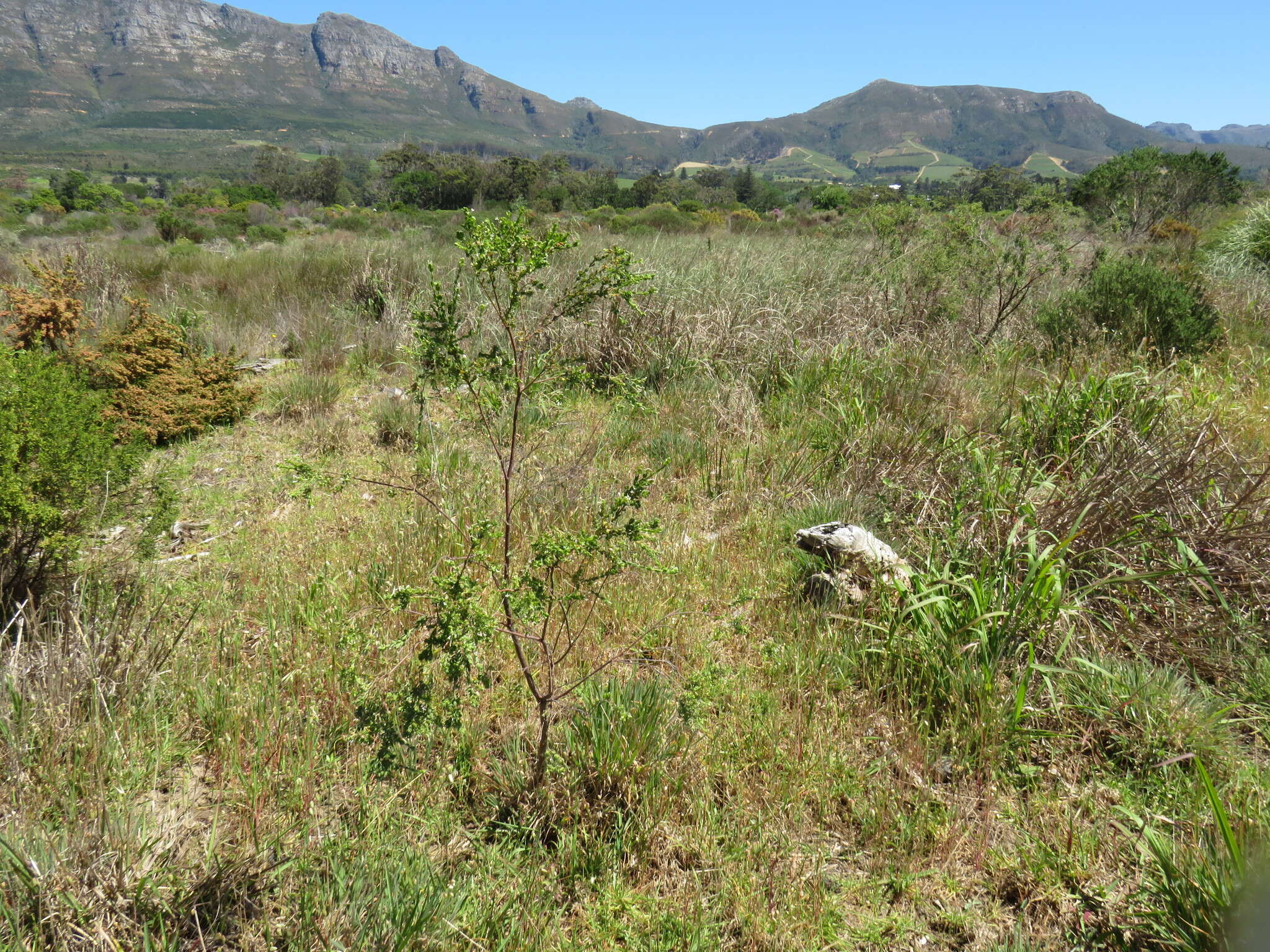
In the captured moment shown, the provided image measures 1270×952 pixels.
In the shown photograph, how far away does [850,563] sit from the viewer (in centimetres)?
297

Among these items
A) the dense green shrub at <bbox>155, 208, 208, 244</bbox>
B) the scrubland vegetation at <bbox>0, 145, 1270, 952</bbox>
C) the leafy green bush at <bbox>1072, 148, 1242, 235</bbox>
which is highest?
the leafy green bush at <bbox>1072, 148, 1242, 235</bbox>

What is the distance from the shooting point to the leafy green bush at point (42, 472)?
219cm

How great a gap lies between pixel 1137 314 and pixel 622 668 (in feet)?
18.8

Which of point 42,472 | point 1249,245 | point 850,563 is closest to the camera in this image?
point 42,472

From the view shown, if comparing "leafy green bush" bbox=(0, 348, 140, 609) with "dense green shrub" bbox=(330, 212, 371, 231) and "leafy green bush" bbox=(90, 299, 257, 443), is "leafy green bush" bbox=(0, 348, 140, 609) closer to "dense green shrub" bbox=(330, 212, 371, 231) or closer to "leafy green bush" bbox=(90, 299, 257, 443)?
"leafy green bush" bbox=(90, 299, 257, 443)

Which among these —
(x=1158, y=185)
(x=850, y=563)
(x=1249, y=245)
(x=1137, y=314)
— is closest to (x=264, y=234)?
(x=1137, y=314)

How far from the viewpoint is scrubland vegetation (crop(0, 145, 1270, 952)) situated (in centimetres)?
162

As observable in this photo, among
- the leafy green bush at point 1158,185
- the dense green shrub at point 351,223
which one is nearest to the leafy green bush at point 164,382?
the dense green shrub at point 351,223

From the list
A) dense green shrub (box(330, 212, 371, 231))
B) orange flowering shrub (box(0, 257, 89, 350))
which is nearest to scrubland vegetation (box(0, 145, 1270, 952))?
orange flowering shrub (box(0, 257, 89, 350))

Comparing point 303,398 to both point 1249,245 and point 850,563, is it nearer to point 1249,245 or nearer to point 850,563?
point 850,563

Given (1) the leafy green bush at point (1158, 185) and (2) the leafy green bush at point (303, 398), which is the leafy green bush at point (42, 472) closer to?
(2) the leafy green bush at point (303, 398)

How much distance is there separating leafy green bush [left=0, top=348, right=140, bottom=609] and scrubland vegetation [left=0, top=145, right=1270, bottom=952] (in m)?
0.02

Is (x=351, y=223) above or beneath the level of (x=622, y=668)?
above

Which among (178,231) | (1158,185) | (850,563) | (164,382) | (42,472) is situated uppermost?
(1158,185)
